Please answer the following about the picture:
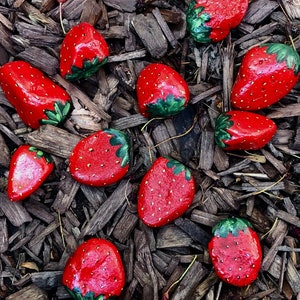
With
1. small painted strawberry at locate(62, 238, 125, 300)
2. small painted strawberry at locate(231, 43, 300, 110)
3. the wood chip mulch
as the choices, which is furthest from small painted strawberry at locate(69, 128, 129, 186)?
small painted strawberry at locate(231, 43, 300, 110)

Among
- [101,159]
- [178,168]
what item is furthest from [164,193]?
[101,159]

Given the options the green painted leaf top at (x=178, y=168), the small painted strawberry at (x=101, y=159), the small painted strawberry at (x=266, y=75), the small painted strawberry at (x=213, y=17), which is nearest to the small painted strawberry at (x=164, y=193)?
the green painted leaf top at (x=178, y=168)

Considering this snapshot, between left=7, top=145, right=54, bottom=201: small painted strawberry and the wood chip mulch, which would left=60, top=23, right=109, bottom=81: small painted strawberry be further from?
left=7, top=145, right=54, bottom=201: small painted strawberry

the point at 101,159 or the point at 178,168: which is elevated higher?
the point at 101,159

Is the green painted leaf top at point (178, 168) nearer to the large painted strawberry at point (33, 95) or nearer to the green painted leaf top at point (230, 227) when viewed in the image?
the green painted leaf top at point (230, 227)

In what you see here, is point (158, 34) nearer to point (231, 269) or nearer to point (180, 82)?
point (180, 82)

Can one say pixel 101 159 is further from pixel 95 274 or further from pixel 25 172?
pixel 95 274
